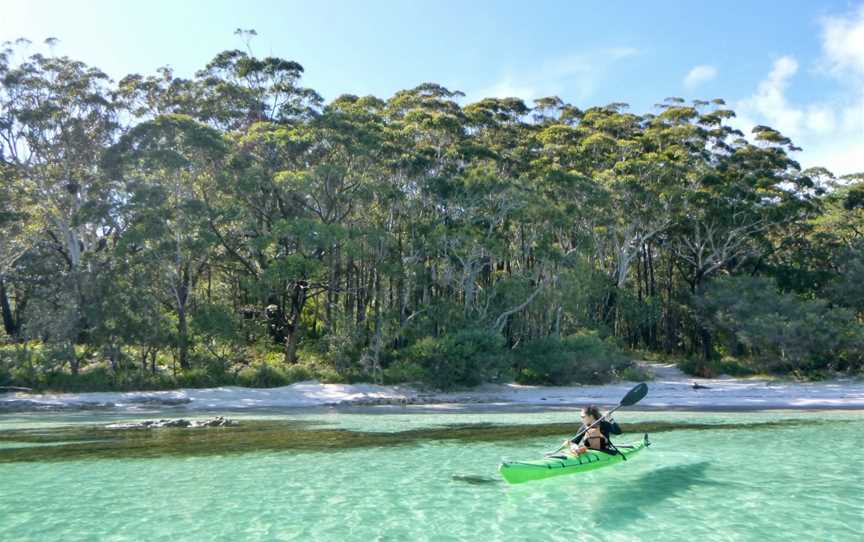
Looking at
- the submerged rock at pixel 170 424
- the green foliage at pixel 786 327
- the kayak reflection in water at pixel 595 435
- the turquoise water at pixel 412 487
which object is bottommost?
the turquoise water at pixel 412 487

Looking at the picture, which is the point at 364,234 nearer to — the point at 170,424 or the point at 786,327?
the point at 170,424

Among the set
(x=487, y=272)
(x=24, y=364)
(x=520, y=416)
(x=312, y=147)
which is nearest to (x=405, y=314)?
(x=487, y=272)

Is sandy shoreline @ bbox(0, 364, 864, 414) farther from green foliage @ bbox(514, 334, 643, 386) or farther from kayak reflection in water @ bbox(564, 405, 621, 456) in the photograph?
kayak reflection in water @ bbox(564, 405, 621, 456)

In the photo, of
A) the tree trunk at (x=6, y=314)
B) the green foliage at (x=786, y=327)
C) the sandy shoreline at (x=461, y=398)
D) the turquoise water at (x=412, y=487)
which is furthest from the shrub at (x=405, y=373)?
the tree trunk at (x=6, y=314)

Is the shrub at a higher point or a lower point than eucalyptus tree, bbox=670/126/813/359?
lower

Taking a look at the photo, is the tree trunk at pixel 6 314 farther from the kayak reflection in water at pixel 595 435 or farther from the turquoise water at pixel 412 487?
the kayak reflection in water at pixel 595 435

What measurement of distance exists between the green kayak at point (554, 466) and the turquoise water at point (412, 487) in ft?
0.93

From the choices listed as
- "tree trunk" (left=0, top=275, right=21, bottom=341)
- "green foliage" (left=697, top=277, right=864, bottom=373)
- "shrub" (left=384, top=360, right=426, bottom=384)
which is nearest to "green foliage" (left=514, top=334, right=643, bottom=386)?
"shrub" (left=384, top=360, right=426, bottom=384)

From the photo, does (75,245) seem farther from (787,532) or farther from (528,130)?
(787,532)

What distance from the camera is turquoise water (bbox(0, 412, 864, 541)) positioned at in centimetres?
838

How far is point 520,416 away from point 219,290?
788 inches

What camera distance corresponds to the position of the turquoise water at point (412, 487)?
27.5ft

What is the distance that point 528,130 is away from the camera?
125 feet

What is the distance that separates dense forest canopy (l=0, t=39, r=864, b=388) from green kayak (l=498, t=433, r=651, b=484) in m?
16.2
